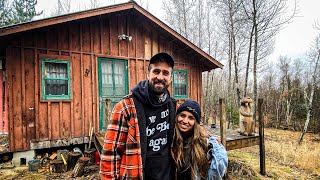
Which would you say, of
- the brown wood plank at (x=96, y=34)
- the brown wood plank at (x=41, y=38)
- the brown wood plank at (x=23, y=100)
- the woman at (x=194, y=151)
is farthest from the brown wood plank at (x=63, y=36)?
the woman at (x=194, y=151)

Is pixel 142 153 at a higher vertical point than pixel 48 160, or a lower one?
higher

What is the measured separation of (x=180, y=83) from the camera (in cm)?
932

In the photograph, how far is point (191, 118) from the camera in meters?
2.27

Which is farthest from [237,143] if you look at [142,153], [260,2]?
[260,2]

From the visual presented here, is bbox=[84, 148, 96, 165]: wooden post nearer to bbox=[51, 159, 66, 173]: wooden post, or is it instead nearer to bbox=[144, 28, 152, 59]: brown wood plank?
bbox=[51, 159, 66, 173]: wooden post

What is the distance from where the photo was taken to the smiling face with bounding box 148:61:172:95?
2.00 meters

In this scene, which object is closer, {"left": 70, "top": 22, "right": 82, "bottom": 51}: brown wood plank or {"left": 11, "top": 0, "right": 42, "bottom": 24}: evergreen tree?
{"left": 70, "top": 22, "right": 82, "bottom": 51}: brown wood plank

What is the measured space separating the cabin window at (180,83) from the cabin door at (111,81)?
90.4 inches

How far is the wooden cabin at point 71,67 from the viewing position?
238 inches

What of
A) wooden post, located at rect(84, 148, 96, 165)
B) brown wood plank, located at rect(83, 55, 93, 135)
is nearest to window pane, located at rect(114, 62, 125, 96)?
brown wood plank, located at rect(83, 55, 93, 135)

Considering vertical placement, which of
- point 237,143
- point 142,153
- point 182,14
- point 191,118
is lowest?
point 237,143

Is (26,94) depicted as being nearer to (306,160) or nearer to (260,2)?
(306,160)

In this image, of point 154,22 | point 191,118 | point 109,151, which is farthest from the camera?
point 154,22

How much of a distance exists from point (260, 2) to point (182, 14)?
909 cm
